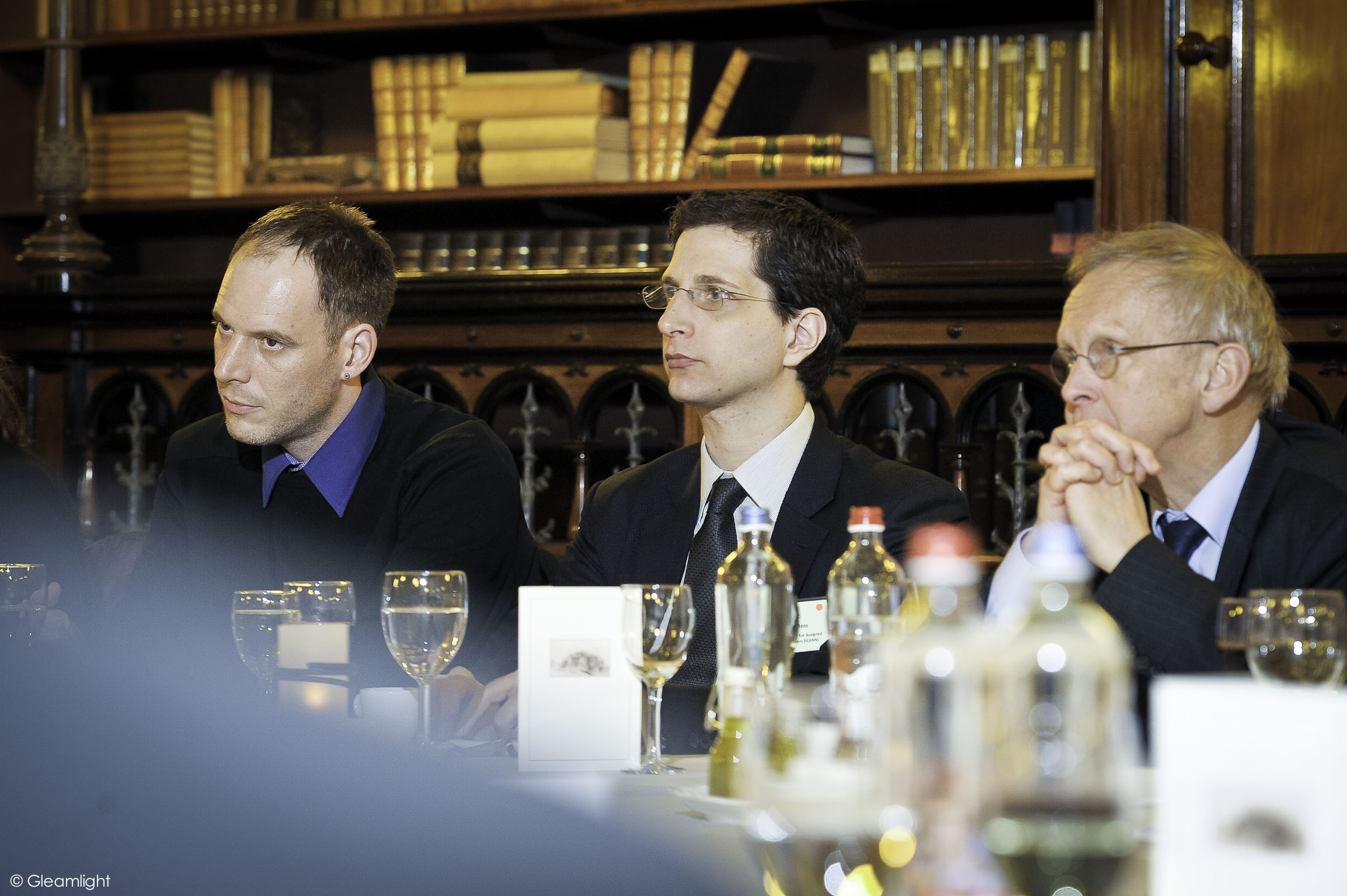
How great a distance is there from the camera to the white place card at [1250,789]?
0.62 meters

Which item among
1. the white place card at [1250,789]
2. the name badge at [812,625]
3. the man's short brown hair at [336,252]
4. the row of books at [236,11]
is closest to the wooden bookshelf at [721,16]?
the row of books at [236,11]

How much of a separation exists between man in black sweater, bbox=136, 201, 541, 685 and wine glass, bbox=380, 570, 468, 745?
0.63m

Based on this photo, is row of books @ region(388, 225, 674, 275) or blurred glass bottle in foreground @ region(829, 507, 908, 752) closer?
blurred glass bottle in foreground @ region(829, 507, 908, 752)

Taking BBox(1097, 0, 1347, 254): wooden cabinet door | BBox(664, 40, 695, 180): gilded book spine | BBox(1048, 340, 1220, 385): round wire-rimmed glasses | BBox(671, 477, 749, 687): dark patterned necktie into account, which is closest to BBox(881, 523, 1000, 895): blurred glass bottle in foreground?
BBox(671, 477, 749, 687): dark patterned necktie

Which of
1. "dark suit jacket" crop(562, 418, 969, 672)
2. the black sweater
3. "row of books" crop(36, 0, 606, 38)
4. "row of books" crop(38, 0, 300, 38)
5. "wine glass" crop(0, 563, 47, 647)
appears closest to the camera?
"wine glass" crop(0, 563, 47, 647)

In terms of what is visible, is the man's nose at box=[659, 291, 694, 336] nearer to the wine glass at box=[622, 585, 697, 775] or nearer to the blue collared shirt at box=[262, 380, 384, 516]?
the blue collared shirt at box=[262, 380, 384, 516]

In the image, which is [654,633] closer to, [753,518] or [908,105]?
[753,518]

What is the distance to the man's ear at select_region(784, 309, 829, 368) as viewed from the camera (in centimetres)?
211

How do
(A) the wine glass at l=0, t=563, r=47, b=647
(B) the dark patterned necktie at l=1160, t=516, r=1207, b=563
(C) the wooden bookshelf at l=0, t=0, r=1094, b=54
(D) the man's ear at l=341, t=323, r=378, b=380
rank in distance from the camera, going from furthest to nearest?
1. (C) the wooden bookshelf at l=0, t=0, r=1094, b=54
2. (D) the man's ear at l=341, t=323, r=378, b=380
3. (B) the dark patterned necktie at l=1160, t=516, r=1207, b=563
4. (A) the wine glass at l=0, t=563, r=47, b=647

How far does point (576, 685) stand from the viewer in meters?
1.26

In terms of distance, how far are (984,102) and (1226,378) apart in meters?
1.72

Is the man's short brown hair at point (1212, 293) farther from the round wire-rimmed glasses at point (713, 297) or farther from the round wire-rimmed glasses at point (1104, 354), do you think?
the round wire-rimmed glasses at point (713, 297)

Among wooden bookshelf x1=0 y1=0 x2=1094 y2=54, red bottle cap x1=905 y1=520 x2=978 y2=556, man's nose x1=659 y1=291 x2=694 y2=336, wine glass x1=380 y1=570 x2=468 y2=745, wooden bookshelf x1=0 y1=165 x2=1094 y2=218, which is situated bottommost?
wine glass x1=380 y1=570 x2=468 y2=745

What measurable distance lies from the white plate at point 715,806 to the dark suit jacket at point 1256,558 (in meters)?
0.57
